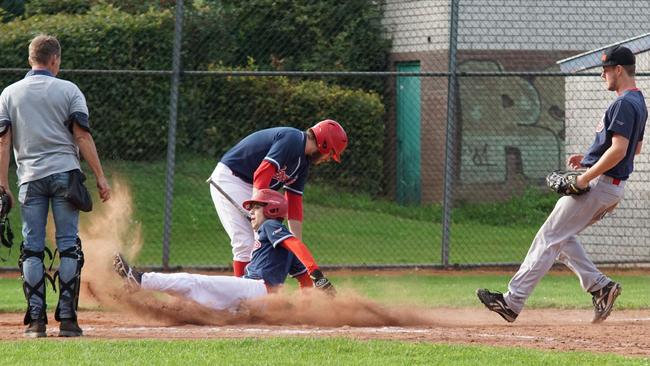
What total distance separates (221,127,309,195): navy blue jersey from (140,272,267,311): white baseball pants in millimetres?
839

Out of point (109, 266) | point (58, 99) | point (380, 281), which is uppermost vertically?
point (58, 99)

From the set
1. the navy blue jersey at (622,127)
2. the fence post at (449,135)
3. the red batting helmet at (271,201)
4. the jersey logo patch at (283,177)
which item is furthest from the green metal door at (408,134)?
the red batting helmet at (271,201)

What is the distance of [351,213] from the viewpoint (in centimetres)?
1786

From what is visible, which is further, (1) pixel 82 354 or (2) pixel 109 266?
(2) pixel 109 266

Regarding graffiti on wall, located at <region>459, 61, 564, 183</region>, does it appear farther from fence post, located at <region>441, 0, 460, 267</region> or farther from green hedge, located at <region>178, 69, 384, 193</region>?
fence post, located at <region>441, 0, 460, 267</region>

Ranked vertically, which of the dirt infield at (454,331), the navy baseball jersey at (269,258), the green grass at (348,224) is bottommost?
the green grass at (348,224)

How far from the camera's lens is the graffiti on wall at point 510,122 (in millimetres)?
20344

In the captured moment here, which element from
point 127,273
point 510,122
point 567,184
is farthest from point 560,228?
point 510,122

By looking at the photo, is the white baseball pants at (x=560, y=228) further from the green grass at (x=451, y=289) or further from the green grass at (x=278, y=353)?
the green grass at (x=278, y=353)

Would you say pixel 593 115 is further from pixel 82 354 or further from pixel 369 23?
pixel 82 354

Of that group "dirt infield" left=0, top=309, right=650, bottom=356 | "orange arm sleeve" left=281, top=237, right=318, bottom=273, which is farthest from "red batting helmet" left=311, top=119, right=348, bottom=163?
"dirt infield" left=0, top=309, right=650, bottom=356

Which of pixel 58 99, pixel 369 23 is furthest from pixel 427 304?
pixel 369 23

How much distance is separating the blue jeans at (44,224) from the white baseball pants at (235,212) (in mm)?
1568

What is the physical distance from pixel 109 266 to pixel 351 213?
365 inches
